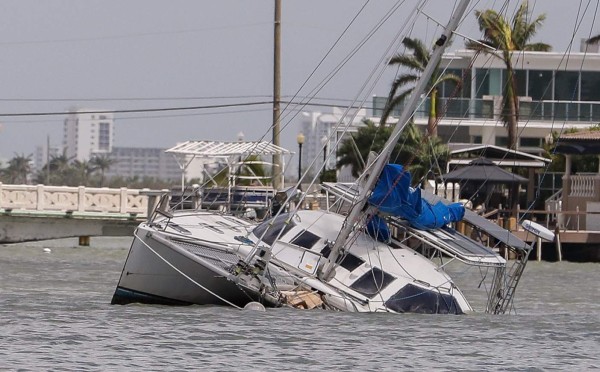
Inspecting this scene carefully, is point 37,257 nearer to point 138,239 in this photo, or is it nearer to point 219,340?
point 138,239

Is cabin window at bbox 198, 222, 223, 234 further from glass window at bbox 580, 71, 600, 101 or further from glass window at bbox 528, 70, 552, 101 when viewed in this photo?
glass window at bbox 580, 71, 600, 101

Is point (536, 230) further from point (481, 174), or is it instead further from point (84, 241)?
point (84, 241)

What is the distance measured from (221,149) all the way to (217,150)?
35 centimetres

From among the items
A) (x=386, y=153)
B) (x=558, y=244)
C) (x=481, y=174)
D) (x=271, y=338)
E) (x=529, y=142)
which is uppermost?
(x=529, y=142)

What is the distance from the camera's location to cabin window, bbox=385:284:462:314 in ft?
106

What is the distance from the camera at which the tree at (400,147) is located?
70.0 meters

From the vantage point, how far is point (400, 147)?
2554 inches

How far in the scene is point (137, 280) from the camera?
33.5m

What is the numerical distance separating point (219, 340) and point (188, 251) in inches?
187

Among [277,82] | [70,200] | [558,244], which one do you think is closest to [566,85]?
[277,82]

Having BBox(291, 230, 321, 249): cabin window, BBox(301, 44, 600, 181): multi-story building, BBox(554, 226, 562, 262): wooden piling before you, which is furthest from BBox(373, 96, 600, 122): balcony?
BBox(291, 230, 321, 249): cabin window

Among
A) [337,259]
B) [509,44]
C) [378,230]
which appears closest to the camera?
[337,259]

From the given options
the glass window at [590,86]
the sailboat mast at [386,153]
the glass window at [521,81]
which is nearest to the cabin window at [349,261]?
the sailboat mast at [386,153]

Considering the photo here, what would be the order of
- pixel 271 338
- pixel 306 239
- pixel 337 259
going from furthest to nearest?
pixel 306 239, pixel 337 259, pixel 271 338
